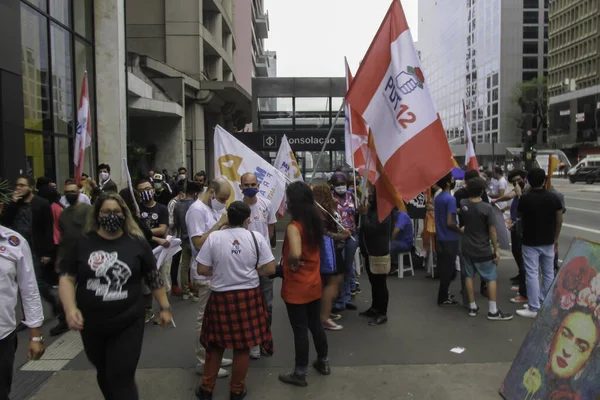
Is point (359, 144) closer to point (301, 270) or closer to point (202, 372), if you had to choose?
point (301, 270)


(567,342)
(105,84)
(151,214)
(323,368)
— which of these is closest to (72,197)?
(151,214)

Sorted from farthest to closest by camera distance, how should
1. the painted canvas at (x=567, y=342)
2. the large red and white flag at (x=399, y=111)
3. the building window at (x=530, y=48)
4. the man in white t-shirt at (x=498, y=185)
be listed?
the building window at (x=530, y=48), the man in white t-shirt at (x=498, y=185), the large red and white flag at (x=399, y=111), the painted canvas at (x=567, y=342)

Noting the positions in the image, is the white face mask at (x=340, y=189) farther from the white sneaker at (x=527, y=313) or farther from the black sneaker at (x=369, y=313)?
the white sneaker at (x=527, y=313)

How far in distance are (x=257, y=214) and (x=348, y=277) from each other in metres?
1.94

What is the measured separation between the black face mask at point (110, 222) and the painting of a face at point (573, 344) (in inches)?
114

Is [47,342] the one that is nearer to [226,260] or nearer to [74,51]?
[226,260]

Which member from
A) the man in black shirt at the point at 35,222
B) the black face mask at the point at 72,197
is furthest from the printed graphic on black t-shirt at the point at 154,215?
the man in black shirt at the point at 35,222

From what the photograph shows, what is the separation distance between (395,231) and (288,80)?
1215 cm

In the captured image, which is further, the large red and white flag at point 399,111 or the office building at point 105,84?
the office building at point 105,84

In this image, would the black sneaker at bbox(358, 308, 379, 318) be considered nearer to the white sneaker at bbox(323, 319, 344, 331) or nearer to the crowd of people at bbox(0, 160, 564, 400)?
the crowd of people at bbox(0, 160, 564, 400)

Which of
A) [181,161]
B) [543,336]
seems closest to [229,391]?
[543,336]

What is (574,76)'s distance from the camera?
81688 mm

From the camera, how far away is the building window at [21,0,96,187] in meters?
11.3

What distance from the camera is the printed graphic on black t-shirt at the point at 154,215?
5977mm
